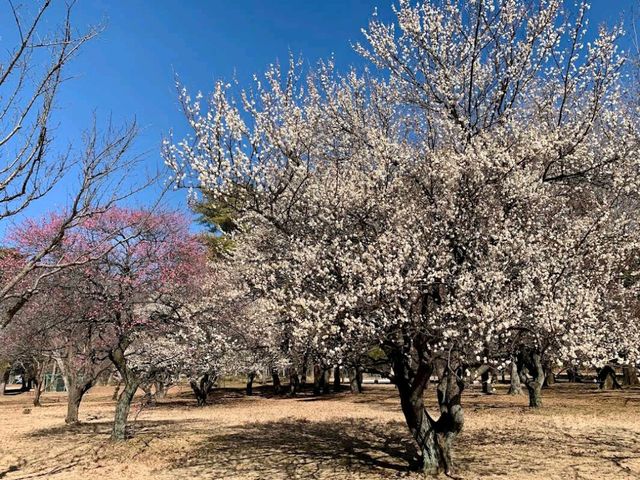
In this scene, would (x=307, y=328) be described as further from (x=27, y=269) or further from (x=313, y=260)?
(x=27, y=269)

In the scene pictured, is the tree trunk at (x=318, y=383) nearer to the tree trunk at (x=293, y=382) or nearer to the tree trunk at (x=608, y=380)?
the tree trunk at (x=293, y=382)

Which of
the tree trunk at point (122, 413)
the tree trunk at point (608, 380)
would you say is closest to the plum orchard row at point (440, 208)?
the tree trunk at point (122, 413)

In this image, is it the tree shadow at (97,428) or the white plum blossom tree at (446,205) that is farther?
the tree shadow at (97,428)

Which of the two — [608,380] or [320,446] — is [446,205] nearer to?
[320,446]

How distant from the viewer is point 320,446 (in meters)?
13.1

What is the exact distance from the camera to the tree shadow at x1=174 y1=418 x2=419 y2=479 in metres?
10.1

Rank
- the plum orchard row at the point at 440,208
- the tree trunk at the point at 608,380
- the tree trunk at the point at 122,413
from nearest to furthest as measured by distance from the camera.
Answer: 1. the plum orchard row at the point at 440,208
2. the tree trunk at the point at 122,413
3. the tree trunk at the point at 608,380

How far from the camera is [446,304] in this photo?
311 inches

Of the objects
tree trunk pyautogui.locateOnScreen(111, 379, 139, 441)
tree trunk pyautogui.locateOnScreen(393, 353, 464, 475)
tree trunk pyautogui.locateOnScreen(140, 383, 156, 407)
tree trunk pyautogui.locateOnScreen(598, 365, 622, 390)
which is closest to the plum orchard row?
tree trunk pyautogui.locateOnScreen(393, 353, 464, 475)

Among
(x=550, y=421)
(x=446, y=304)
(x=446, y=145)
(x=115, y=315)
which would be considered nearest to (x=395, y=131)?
(x=446, y=145)

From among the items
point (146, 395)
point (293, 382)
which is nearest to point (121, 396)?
point (146, 395)

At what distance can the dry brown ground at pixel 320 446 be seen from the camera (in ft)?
32.9

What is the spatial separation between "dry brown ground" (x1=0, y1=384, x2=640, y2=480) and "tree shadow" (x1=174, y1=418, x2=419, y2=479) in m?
0.03

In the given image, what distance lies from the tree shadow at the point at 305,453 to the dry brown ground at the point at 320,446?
27mm
